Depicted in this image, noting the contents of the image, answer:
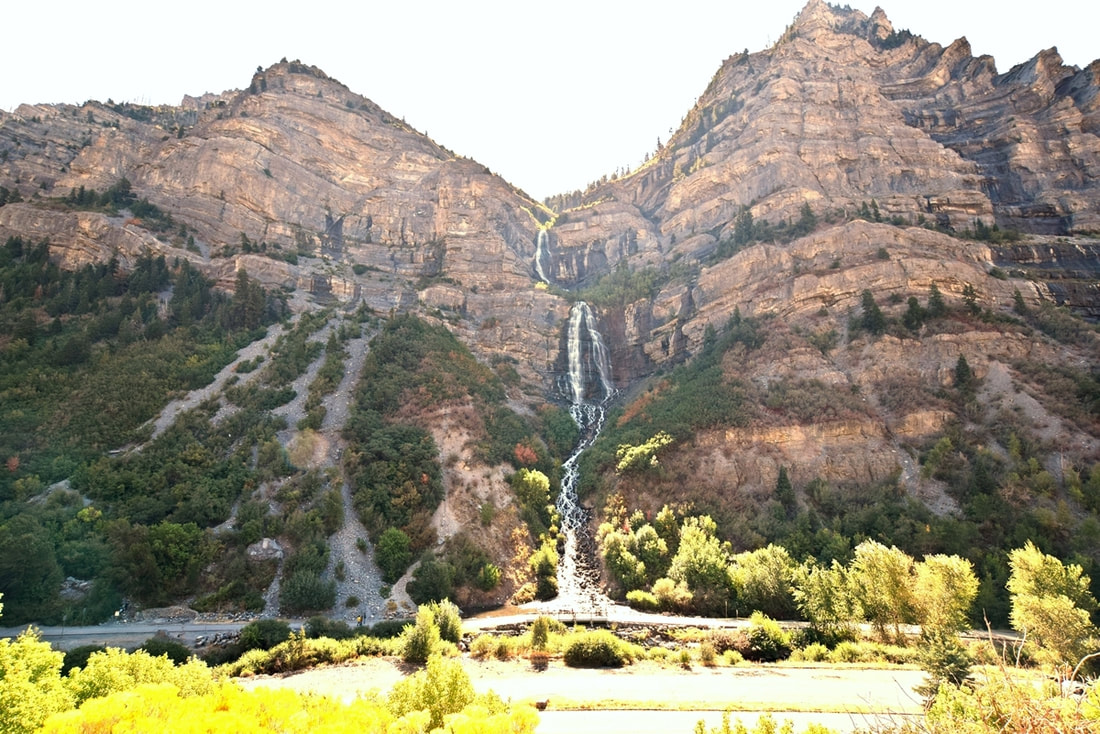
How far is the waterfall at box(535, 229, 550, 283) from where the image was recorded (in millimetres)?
87188

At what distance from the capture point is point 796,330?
154 ft

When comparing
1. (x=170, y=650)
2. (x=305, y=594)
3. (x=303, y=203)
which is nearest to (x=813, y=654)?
(x=305, y=594)

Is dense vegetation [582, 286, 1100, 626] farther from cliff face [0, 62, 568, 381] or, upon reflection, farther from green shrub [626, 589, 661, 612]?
cliff face [0, 62, 568, 381]

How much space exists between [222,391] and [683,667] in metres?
41.3

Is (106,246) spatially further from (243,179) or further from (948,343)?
(948,343)

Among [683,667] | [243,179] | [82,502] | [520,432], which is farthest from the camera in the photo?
[243,179]

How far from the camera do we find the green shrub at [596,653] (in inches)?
723

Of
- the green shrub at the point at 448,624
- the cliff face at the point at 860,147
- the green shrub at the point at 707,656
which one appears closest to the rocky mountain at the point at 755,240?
the cliff face at the point at 860,147

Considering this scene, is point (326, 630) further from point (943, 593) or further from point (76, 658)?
point (943, 593)

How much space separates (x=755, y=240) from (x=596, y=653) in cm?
5603

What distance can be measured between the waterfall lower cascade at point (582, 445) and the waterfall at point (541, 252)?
19.3 m

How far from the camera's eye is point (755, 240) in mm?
60906

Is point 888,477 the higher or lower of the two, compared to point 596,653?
higher

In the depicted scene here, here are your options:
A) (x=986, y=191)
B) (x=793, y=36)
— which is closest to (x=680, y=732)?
(x=986, y=191)
